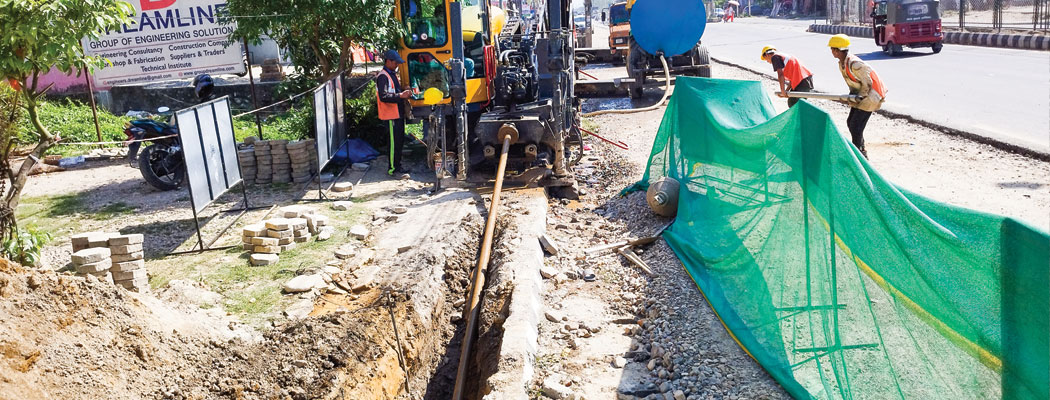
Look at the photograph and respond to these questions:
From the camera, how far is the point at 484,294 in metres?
6.94

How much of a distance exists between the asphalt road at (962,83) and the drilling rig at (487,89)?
5939 mm

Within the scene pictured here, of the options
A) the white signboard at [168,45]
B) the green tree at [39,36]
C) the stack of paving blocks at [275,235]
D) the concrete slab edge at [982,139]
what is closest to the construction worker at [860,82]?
the concrete slab edge at [982,139]

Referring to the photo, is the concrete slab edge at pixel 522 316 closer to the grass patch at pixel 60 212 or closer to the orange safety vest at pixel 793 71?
the orange safety vest at pixel 793 71

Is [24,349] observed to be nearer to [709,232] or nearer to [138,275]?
[138,275]

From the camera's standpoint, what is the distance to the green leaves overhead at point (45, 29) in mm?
5863

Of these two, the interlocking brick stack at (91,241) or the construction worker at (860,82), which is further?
the construction worker at (860,82)

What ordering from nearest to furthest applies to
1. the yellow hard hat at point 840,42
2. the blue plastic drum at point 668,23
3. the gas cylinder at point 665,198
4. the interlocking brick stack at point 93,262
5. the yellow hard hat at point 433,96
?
the interlocking brick stack at point 93,262 < the gas cylinder at point 665,198 < the yellow hard hat at point 840,42 < the yellow hard hat at point 433,96 < the blue plastic drum at point 668,23

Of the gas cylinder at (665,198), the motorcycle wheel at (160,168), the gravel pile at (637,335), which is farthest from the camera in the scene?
the motorcycle wheel at (160,168)

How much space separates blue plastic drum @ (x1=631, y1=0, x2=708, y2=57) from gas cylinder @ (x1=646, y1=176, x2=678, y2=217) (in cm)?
872

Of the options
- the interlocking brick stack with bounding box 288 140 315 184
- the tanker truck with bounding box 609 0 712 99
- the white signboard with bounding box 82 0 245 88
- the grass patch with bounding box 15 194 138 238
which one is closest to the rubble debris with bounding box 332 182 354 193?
the interlocking brick stack with bounding box 288 140 315 184

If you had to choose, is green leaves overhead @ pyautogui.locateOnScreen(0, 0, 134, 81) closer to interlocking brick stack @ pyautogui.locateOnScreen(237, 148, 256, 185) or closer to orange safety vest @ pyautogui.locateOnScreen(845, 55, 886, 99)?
→ interlocking brick stack @ pyautogui.locateOnScreen(237, 148, 256, 185)

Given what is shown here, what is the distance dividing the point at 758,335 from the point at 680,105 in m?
3.89

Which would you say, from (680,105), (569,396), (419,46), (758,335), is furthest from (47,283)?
(419,46)

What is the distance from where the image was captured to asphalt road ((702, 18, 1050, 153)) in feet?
38.9
